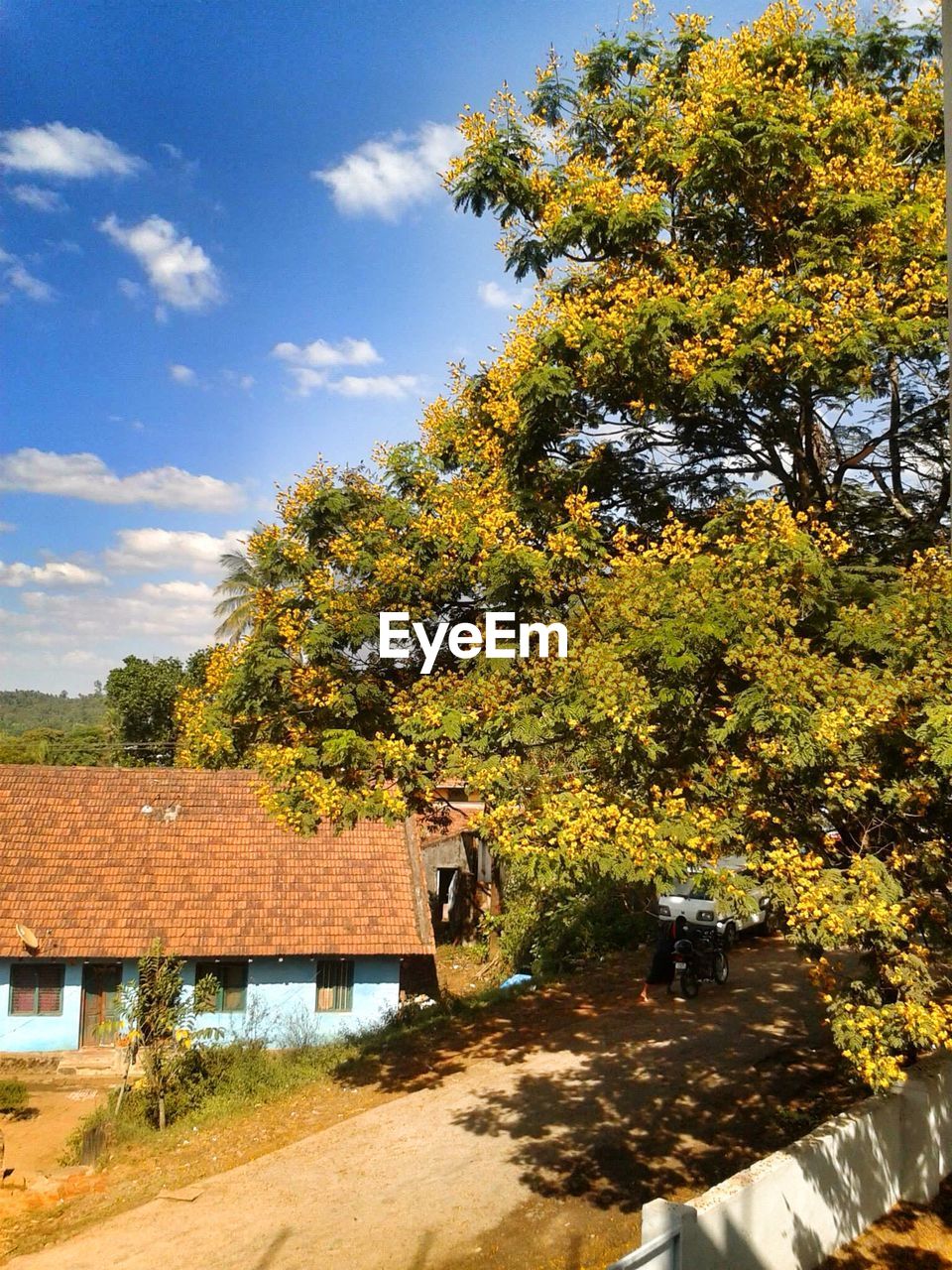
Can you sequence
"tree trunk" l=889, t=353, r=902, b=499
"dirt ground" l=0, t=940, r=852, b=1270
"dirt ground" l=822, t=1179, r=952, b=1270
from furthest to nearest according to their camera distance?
"tree trunk" l=889, t=353, r=902, b=499, "dirt ground" l=0, t=940, r=852, b=1270, "dirt ground" l=822, t=1179, r=952, b=1270

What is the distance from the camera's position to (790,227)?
10.0 m

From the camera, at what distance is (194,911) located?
1866 centimetres

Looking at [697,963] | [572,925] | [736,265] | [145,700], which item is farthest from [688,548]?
[145,700]

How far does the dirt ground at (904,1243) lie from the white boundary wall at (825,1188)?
82mm

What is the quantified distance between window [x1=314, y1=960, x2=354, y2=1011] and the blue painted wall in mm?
105

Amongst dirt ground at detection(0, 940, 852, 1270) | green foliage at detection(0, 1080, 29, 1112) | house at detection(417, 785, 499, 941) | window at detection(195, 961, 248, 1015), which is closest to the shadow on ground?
dirt ground at detection(0, 940, 852, 1270)

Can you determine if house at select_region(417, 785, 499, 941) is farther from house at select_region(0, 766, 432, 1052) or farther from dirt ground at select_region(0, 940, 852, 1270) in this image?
dirt ground at select_region(0, 940, 852, 1270)

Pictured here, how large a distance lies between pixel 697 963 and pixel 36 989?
12.6 m

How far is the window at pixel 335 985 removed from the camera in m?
18.4

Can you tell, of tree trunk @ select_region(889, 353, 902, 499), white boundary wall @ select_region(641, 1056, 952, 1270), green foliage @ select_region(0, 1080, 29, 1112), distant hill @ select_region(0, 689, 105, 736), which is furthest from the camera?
distant hill @ select_region(0, 689, 105, 736)

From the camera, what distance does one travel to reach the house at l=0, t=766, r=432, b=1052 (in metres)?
17.9

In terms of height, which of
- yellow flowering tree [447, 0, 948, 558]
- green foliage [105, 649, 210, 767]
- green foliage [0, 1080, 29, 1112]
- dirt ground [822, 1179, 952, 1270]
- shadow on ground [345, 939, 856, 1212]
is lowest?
green foliage [0, 1080, 29, 1112]

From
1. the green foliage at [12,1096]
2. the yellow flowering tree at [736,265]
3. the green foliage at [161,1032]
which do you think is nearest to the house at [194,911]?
the green foliage at [12,1096]

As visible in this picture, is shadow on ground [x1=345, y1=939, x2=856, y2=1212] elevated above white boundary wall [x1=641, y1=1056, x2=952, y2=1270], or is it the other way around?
white boundary wall [x1=641, y1=1056, x2=952, y2=1270]
